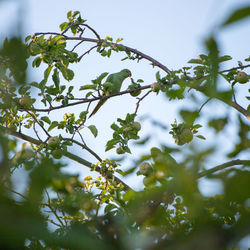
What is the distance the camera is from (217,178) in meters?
0.44

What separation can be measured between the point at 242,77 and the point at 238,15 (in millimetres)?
1931

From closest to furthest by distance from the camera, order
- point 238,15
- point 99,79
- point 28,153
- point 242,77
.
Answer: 1. point 238,15
2. point 28,153
3. point 242,77
4. point 99,79

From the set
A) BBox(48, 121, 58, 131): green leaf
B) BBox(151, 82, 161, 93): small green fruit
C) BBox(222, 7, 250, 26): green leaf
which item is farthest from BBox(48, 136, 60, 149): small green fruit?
BBox(222, 7, 250, 26): green leaf

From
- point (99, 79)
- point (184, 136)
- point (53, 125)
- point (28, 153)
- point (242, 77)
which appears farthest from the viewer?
point (53, 125)

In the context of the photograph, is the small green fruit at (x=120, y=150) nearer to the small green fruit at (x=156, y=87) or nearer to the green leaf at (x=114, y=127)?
the green leaf at (x=114, y=127)

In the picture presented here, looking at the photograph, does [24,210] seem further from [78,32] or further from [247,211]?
[78,32]

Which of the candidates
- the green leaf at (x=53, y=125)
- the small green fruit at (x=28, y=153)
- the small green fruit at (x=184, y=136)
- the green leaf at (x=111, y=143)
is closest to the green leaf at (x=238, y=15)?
the small green fruit at (x=28, y=153)

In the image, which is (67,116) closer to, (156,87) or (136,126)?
(136,126)

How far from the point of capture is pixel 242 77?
7.06ft

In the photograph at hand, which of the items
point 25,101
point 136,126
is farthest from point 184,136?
point 25,101

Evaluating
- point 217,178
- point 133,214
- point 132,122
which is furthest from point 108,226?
point 132,122

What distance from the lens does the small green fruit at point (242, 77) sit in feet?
7.04

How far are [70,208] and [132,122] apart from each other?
1713 mm

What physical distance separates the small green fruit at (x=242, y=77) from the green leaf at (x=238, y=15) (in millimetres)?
1910
